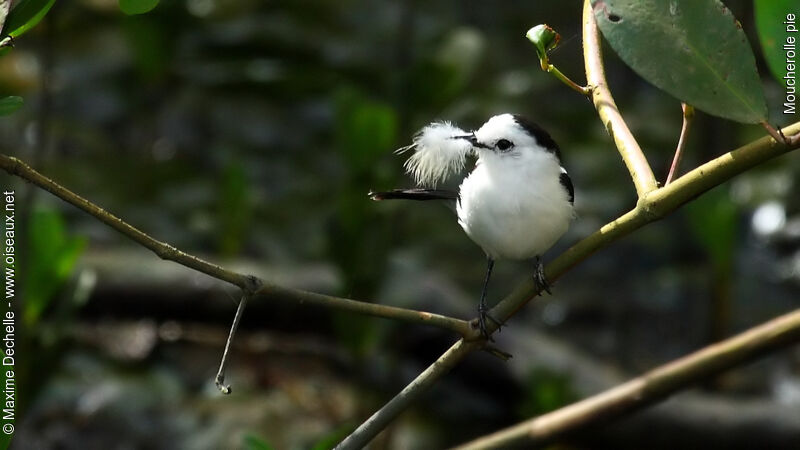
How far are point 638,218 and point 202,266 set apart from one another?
1.35 ft

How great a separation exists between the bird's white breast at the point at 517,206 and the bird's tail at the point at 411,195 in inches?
1.4

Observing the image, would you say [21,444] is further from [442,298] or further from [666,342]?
[666,342]

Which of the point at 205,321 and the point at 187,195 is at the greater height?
the point at 187,195

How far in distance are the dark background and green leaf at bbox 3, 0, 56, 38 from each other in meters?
0.68

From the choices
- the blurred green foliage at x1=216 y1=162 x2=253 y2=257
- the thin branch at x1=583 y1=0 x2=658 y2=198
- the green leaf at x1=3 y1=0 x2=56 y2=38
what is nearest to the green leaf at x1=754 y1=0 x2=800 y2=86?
the thin branch at x1=583 y1=0 x2=658 y2=198

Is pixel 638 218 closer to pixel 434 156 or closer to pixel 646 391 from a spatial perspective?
pixel 434 156

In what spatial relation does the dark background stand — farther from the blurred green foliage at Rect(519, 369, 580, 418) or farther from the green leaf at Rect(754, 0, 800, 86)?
the green leaf at Rect(754, 0, 800, 86)

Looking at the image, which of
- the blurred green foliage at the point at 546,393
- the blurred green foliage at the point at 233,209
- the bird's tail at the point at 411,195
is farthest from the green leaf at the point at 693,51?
the blurred green foliage at the point at 233,209

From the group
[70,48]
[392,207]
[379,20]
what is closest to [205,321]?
[392,207]

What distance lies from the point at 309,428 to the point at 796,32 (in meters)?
2.33

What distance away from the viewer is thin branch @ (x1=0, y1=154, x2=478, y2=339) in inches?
32.3

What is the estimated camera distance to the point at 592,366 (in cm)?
319

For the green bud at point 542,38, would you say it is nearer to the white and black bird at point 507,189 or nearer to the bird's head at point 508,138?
the white and black bird at point 507,189

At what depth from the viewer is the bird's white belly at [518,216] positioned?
4.25 feet
